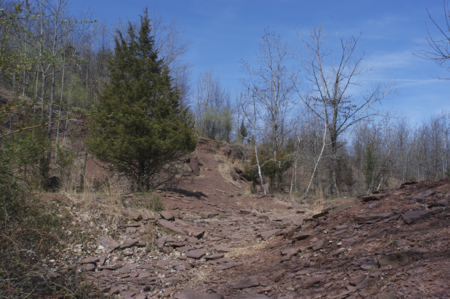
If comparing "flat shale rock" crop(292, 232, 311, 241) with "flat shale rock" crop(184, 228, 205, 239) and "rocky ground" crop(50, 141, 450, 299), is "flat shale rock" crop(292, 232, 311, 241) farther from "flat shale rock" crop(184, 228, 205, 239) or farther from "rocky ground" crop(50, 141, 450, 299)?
"flat shale rock" crop(184, 228, 205, 239)

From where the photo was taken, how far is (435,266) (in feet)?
8.84

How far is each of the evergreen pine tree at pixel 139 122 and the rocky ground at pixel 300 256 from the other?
3.53 metres

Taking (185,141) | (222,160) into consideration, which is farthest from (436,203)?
(222,160)

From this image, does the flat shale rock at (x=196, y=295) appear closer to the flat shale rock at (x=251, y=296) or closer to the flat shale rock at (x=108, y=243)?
the flat shale rock at (x=251, y=296)

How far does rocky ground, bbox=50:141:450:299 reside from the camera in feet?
9.48

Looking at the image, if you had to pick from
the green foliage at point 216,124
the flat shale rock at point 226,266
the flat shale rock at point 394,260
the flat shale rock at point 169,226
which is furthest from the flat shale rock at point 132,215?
the green foliage at point 216,124

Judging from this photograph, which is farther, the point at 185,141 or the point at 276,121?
the point at 276,121

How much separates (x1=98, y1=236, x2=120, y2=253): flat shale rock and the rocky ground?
0.02m

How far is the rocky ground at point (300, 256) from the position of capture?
114 inches

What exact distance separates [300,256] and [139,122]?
24.2 feet

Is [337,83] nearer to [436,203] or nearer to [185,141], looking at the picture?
[185,141]

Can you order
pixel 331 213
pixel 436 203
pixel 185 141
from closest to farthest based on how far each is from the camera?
1. pixel 436 203
2. pixel 331 213
3. pixel 185 141

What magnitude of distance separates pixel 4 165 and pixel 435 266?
4.53m

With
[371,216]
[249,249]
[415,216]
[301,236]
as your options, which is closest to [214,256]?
[249,249]
